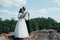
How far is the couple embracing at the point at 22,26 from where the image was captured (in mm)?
5130

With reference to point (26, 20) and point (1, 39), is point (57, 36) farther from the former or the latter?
point (26, 20)

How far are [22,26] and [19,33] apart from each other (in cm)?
20

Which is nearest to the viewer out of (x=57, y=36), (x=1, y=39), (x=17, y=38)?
(x=17, y=38)

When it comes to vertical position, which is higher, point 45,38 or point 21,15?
point 21,15

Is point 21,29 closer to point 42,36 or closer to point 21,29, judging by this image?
point 21,29

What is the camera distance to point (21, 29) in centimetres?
518

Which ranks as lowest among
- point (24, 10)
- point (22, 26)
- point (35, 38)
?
point (35, 38)

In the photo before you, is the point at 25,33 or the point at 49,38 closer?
the point at 25,33

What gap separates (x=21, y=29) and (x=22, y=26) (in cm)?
8

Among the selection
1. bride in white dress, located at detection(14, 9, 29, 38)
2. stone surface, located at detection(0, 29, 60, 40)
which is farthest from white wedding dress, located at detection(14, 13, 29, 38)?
stone surface, located at detection(0, 29, 60, 40)

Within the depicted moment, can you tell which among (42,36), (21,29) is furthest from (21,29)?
(42,36)

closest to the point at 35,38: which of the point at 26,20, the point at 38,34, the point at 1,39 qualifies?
the point at 38,34

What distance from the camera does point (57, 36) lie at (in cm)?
784

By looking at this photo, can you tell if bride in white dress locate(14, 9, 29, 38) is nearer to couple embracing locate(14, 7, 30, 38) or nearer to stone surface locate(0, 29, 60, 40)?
couple embracing locate(14, 7, 30, 38)
